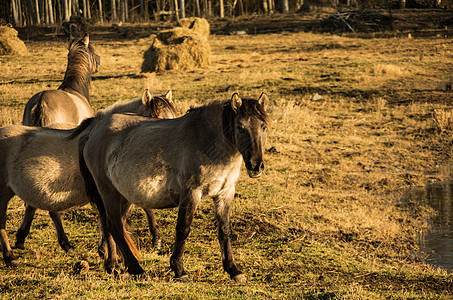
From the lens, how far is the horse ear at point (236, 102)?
197 inches

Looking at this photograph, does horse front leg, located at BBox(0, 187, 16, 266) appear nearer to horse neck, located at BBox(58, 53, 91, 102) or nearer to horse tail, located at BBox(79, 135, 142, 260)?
horse tail, located at BBox(79, 135, 142, 260)

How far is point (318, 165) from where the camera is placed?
11281mm

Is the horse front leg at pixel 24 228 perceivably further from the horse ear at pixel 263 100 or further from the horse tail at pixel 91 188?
the horse ear at pixel 263 100

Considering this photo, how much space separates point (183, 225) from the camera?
17.6 ft

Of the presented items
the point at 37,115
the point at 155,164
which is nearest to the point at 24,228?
the point at 37,115

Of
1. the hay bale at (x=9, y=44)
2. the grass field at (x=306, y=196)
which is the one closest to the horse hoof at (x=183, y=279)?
the grass field at (x=306, y=196)

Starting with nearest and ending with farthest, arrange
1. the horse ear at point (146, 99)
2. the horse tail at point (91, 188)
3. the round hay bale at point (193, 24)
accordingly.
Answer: the horse tail at point (91, 188)
the horse ear at point (146, 99)
the round hay bale at point (193, 24)

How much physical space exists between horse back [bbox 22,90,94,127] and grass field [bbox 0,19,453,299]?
1.53 meters

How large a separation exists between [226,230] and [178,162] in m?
0.99

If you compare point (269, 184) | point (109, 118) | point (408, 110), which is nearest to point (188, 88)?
point (408, 110)

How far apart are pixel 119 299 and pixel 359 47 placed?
78.0 feet

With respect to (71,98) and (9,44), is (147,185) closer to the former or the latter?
(71,98)

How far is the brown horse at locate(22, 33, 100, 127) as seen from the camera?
8.43 meters

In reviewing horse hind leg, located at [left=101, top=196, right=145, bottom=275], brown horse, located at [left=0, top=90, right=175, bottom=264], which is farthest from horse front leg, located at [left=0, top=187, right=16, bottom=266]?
horse hind leg, located at [left=101, top=196, right=145, bottom=275]
